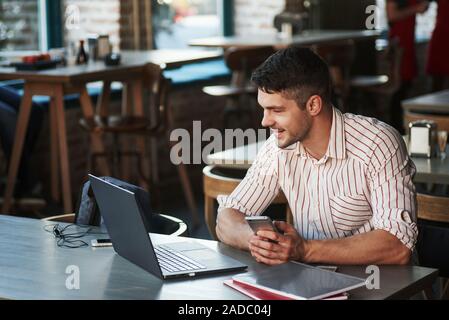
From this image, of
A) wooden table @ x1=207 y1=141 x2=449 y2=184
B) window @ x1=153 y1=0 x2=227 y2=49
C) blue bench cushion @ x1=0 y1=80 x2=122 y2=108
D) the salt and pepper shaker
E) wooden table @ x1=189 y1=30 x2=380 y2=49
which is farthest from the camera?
window @ x1=153 y1=0 x2=227 y2=49

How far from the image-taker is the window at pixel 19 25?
6930 millimetres

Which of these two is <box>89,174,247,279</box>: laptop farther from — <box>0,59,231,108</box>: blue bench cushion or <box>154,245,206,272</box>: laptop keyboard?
<box>0,59,231,108</box>: blue bench cushion

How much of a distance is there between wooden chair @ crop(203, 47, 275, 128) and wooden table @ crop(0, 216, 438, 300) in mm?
4717

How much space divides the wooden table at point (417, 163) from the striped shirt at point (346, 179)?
788 mm

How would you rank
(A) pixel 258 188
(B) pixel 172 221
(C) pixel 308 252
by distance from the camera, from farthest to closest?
1. (B) pixel 172 221
2. (A) pixel 258 188
3. (C) pixel 308 252

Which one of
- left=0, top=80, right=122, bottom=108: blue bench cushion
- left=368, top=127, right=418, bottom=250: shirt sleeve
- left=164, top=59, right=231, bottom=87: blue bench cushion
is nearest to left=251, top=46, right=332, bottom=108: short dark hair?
left=368, top=127, right=418, bottom=250: shirt sleeve

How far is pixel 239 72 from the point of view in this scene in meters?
7.57

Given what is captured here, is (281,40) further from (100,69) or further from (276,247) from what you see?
(276,247)

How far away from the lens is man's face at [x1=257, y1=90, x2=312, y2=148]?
8.50 ft

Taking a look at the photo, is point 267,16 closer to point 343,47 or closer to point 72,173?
point 343,47

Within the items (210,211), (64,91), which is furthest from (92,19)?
(210,211)

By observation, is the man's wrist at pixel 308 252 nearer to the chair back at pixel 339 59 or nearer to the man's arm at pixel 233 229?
the man's arm at pixel 233 229

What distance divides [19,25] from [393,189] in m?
5.04

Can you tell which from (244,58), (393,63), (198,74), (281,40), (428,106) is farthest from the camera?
(198,74)
